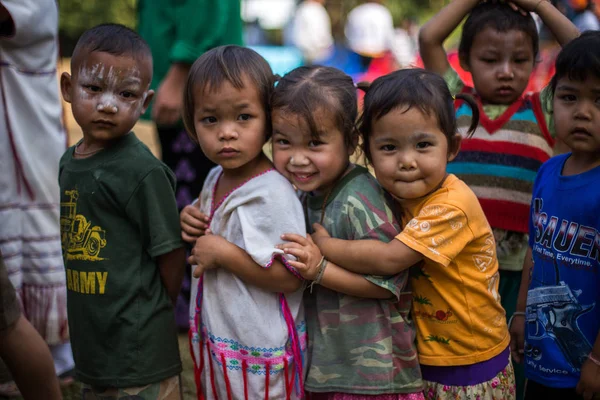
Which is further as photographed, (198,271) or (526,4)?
(526,4)

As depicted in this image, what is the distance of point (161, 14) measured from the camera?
3797mm

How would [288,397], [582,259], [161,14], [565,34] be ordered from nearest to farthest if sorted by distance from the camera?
1. [582,259]
2. [288,397]
3. [565,34]
4. [161,14]

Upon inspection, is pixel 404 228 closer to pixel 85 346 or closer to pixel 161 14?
pixel 85 346

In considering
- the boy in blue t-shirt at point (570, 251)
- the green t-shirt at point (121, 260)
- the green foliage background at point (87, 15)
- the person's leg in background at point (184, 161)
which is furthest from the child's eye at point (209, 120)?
the green foliage background at point (87, 15)

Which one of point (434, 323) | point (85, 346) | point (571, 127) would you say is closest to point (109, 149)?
point (85, 346)

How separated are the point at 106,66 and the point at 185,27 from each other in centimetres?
148

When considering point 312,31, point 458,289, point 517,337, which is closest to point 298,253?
point 458,289

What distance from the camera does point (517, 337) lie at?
2.48 meters

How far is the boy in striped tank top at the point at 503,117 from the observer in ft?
8.44

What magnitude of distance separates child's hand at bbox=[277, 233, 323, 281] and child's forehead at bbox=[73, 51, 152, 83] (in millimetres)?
779

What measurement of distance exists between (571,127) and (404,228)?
2.01 ft

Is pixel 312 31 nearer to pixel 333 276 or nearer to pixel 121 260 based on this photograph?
pixel 121 260

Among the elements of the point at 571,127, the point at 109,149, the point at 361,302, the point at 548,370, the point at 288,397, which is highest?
the point at 571,127

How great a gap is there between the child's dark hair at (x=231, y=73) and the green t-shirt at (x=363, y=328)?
1.29 ft
